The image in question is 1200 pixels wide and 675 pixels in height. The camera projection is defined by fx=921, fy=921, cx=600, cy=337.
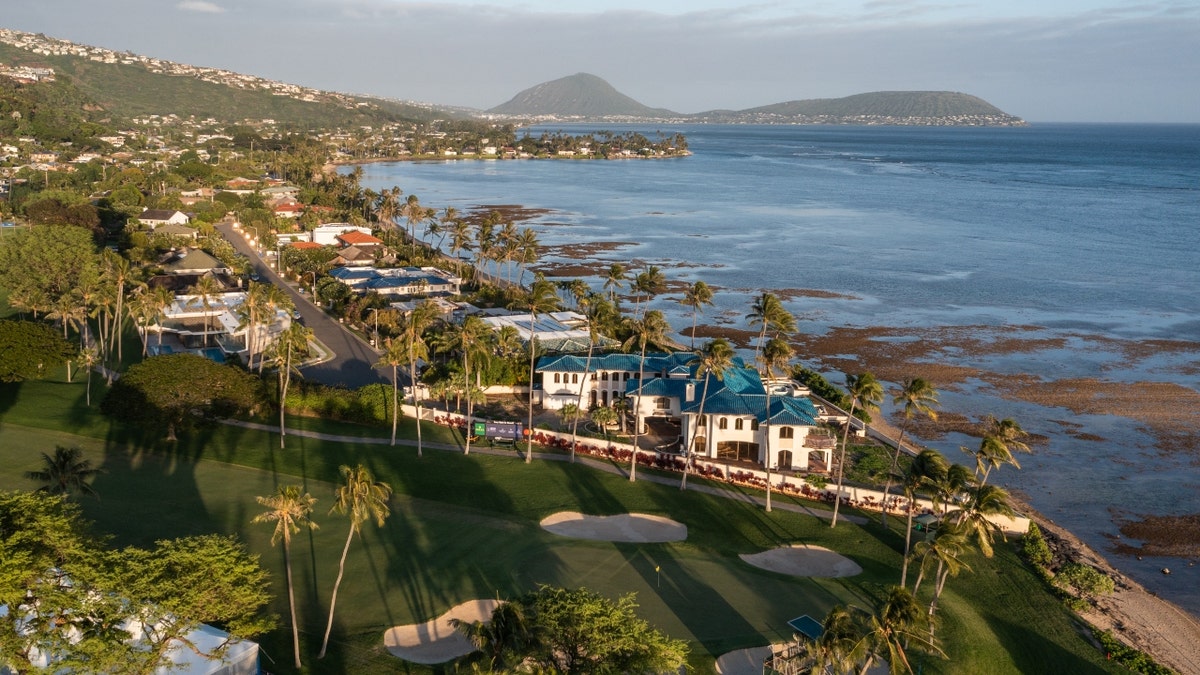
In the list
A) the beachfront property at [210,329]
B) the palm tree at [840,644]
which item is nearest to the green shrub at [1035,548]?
the palm tree at [840,644]

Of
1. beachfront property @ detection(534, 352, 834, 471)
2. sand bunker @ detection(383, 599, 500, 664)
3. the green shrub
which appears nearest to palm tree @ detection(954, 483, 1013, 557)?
the green shrub

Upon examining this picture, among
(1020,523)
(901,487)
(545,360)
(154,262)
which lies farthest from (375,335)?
(1020,523)

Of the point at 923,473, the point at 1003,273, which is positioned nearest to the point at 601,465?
the point at 923,473

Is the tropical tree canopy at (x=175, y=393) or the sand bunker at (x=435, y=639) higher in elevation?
the tropical tree canopy at (x=175, y=393)

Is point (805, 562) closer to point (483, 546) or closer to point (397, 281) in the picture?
point (483, 546)

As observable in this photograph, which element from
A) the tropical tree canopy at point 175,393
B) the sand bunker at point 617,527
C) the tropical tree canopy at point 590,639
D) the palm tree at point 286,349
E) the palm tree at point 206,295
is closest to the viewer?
the tropical tree canopy at point 590,639

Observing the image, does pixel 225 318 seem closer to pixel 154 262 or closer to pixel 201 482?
pixel 154 262

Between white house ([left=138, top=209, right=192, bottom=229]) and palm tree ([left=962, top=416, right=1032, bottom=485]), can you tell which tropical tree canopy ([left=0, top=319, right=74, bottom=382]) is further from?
white house ([left=138, top=209, right=192, bottom=229])

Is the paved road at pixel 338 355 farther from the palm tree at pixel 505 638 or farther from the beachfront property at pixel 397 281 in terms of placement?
the palm tree at pixel 505 638
